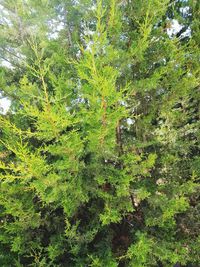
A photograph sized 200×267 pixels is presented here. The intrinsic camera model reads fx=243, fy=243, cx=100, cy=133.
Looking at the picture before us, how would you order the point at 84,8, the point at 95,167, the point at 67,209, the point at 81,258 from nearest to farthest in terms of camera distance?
the point at 67,209 → the point at 95,167 → the point at 81,258 → the point at 84,8

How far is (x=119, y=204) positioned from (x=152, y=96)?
105 inches

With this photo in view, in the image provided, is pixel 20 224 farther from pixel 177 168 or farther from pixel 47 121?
pixel 177 168

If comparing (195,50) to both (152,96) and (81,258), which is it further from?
(81,258)

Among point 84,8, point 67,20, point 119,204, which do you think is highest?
point 67,20

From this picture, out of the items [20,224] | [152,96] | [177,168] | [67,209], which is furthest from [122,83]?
[20,224]

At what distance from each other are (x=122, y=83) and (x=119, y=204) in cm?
258

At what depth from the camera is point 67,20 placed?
21.3ft

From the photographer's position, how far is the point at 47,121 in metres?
3.43

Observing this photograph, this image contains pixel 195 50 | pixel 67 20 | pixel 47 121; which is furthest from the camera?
pixel 67 20

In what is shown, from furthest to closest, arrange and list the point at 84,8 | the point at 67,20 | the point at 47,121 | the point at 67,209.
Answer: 1. the point at 67,20
2. the point at 84,8
3. the point at 67,209
4. the point at 47,121

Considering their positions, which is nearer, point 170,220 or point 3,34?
point 170,220

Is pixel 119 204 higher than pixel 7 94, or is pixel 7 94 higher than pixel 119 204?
pixel 7 94

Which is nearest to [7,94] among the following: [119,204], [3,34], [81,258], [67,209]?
[3,34]

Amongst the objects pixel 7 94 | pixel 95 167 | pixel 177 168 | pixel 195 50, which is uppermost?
pixel 195 50
